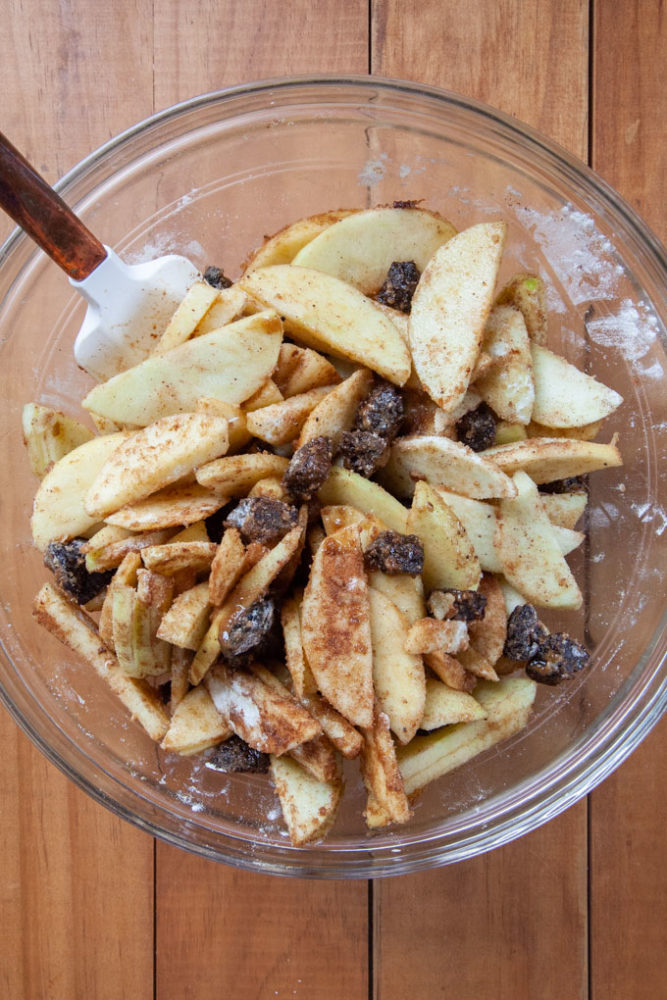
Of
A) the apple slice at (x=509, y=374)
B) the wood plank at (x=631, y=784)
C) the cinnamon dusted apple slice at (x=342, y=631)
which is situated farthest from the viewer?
the wood plank at (x=631, y=784)

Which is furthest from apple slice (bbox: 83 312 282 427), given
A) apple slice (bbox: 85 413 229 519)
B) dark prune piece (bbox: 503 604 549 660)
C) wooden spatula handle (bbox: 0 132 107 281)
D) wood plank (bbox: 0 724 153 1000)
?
wood plank (bbox: 0 724 153 1000)

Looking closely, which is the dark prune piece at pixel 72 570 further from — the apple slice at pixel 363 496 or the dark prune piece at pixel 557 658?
the dark prune piece at pixel 557 658

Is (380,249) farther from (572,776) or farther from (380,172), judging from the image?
(572,776)

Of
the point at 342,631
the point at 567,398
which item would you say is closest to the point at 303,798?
the point at 342,631

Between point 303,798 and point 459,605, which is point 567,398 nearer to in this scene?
point 459,605

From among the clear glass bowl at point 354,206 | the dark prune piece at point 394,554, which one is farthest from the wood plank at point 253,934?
the dark prune piece at point 394,554
